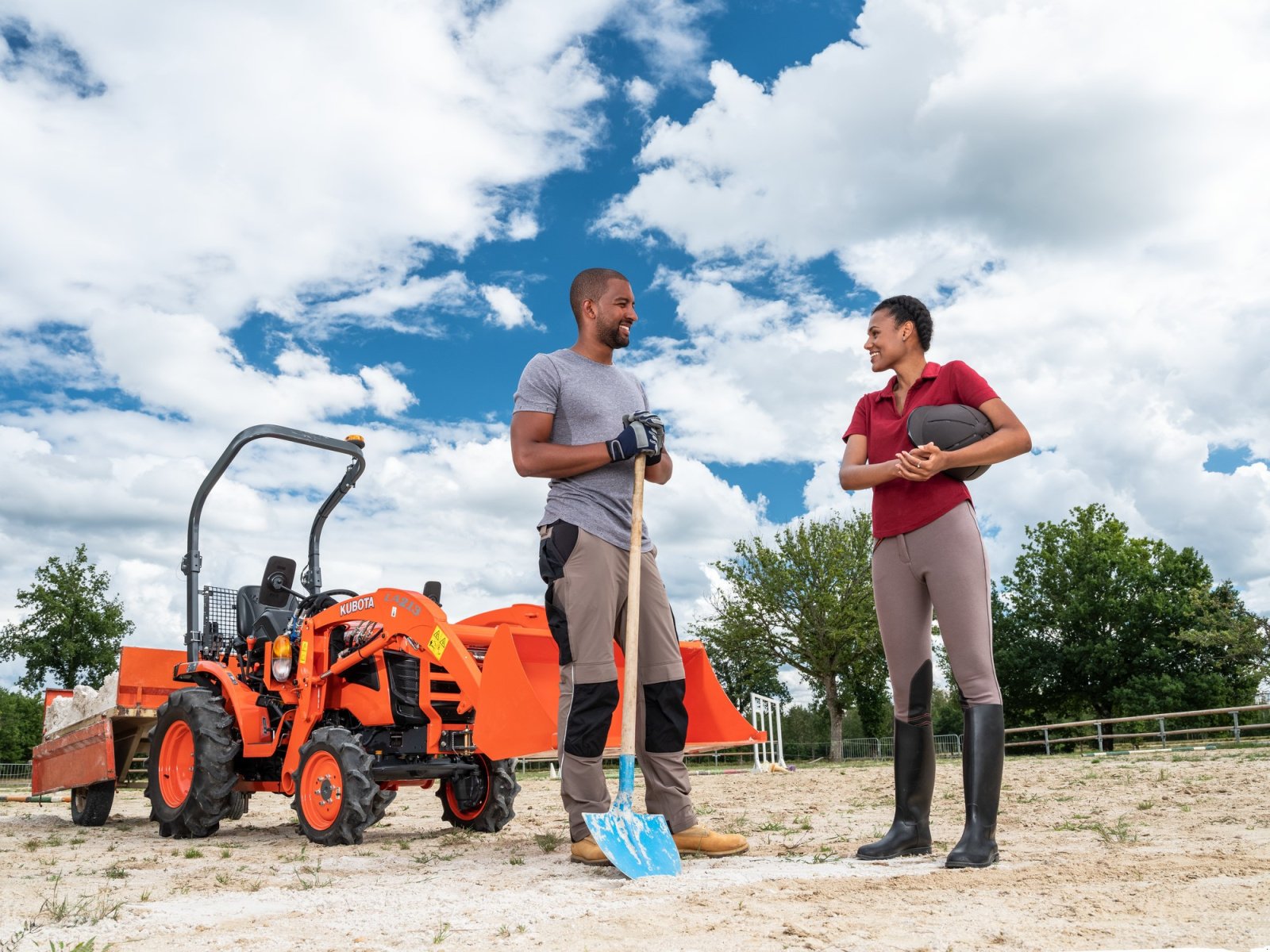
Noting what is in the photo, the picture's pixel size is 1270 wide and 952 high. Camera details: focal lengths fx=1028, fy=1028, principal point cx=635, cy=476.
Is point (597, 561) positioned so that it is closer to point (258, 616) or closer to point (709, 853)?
point (709, 853)

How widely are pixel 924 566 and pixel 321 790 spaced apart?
3480 mm

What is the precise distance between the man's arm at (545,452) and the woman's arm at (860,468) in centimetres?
95

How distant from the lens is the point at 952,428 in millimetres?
3805

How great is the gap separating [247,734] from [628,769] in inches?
131

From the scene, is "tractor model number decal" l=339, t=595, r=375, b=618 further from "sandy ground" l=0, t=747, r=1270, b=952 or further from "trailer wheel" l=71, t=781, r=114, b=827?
"trailer wheel" l=71, t=781, r=114, b=827

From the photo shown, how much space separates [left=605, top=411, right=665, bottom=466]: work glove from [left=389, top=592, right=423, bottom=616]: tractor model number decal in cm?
190

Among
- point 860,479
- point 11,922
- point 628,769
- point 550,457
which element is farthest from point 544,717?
point 11,922

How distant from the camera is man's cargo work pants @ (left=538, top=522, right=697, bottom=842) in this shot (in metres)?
4.02

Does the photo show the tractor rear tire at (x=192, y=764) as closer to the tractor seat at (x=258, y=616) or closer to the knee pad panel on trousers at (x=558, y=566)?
the tractor seat at (x=258, y=616)

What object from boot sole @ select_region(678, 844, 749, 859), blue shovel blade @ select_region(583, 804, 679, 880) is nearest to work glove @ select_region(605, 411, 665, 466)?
blue shovel blade @ select_region(583, 804, 679, 880)

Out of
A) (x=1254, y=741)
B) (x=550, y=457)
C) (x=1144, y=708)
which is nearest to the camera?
(x=550, y=457)

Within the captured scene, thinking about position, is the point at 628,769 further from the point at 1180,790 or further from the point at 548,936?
the point at 1180,790

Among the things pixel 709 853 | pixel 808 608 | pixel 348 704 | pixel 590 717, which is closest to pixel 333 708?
pixel 348 704

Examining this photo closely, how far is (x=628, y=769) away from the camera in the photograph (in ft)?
12.8
